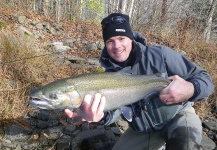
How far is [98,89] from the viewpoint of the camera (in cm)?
235

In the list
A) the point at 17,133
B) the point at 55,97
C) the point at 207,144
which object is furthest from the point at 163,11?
the point at 55,97

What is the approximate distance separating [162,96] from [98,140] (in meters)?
1.99

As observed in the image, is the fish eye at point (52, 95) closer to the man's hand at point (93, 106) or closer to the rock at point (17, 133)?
the man's hand at point (93, 106)

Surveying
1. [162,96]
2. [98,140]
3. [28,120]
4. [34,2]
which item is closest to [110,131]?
[98,140]

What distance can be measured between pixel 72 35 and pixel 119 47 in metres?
8.95

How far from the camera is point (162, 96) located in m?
2.67

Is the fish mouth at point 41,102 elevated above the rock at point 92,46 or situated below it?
above

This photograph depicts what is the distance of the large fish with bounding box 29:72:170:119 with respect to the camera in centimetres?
214

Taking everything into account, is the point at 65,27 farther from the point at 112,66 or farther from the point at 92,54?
A: the point at 112,66

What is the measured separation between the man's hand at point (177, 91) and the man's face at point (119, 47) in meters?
0.71

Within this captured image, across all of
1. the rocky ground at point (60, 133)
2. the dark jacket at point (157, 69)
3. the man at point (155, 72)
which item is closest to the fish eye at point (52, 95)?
the man at point (155, 72)

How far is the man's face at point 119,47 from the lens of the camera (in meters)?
2.95

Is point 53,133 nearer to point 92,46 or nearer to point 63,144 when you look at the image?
point 63,144

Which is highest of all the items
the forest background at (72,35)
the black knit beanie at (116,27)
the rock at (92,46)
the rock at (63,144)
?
the black knit beanie at (116,27)
